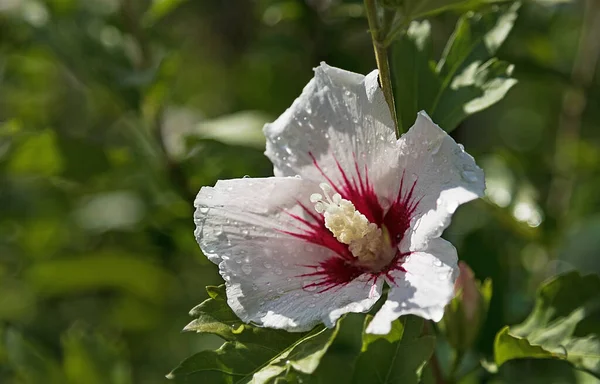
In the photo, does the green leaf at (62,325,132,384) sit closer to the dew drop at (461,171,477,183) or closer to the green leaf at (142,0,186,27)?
the green leaf at (142,0,186,27)

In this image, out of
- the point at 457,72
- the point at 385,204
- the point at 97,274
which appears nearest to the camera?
the point at 385,204

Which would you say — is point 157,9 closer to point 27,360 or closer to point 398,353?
point 27,360

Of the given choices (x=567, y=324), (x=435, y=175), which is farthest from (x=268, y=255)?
(x=567, y=324)

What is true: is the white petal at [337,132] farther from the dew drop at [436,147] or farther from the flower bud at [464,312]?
the flower bud at [464,312]

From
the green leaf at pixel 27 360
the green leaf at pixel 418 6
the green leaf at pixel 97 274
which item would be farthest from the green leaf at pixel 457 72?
the green leaf at pixel 97 274

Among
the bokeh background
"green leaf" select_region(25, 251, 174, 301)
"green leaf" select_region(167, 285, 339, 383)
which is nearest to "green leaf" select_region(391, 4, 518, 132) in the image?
the bokeh background

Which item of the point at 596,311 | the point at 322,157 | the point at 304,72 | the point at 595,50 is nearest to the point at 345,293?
the point at 322,157
